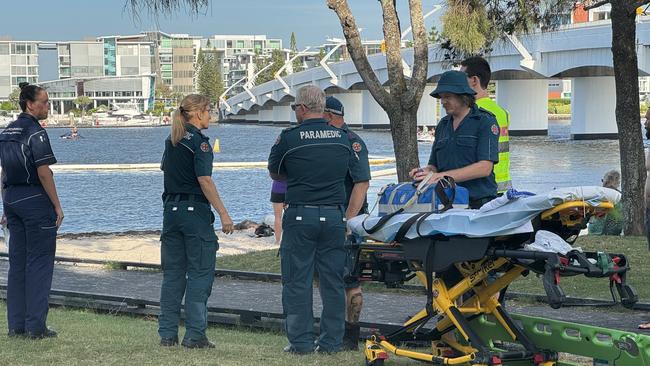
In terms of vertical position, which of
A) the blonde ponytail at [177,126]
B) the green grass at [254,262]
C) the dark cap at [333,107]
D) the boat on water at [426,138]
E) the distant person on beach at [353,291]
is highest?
the dark cap at [333,107]

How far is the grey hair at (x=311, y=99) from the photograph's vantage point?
7.92 metres

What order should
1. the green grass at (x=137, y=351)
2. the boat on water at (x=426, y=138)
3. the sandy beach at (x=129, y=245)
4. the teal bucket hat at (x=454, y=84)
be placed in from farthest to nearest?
the boat on water at (x=426, y=138), the sandy beach at (x=129, y=245), the green grass at (x=137, y=351), the teal bucket hat at (x=454, y=84)

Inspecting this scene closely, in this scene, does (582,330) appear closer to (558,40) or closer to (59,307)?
(59,307)

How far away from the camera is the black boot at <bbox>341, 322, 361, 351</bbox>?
8281mm

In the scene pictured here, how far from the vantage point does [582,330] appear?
670 centimetres

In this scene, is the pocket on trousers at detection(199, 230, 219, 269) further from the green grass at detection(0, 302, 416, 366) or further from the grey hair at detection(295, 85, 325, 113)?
the grey hair at detection(295, 85, 325, 113)

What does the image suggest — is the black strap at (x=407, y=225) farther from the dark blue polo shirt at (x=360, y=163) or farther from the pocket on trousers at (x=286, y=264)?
A: the dark blue polo shirt at (x=360, y=163)

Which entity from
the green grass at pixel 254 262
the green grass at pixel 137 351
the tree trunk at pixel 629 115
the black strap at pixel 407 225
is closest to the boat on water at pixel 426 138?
the tree trunk at pixel 629 115

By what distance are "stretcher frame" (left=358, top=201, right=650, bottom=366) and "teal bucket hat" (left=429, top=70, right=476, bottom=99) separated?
3.68ft

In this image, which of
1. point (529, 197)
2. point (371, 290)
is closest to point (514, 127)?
point (371, 290)

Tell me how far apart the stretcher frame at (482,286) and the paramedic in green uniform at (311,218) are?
0.73 m

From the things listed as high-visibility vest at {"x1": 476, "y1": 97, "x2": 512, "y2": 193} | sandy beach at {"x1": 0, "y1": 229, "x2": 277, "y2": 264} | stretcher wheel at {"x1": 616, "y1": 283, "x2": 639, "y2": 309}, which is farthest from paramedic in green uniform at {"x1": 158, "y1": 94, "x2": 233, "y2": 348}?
sandy beach at {"x1": 0, "y1": 229, "x2": 277, "y2": 264}

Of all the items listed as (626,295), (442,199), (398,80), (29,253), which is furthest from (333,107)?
(398,80)

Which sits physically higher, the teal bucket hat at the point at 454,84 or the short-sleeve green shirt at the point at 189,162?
the teal bucket hat at the point at 454,84
